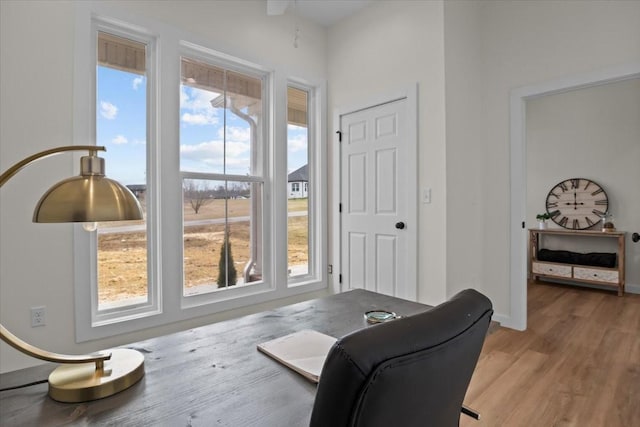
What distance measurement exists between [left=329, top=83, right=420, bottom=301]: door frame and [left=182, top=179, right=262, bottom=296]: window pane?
2.77ft

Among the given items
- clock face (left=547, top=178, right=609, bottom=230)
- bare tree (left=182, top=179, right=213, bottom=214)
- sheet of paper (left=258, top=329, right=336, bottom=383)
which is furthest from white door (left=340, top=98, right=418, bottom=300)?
clock face (left=547, top=178, right=609, bottom=230)

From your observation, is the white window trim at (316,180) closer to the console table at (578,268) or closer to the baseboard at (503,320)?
the baseboard at (503,320)

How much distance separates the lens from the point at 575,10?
2715 mm

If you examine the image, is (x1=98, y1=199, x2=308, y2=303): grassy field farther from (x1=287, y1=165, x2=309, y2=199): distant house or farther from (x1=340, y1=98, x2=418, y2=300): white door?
(x1=340, y1=98, x2=418, y2=300): white door

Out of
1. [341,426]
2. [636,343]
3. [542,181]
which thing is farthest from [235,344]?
[542,181]

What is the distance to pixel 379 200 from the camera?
10.5ft

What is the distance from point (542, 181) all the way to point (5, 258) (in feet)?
20.8

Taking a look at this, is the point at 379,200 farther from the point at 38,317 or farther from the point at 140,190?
the point at 38,317

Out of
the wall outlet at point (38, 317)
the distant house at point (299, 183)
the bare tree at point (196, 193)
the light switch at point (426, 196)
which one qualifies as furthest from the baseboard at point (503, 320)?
the wall outlet at point (38, 317)

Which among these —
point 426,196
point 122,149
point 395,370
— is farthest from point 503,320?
point 122,149

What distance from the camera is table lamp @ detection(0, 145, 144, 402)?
78 cm

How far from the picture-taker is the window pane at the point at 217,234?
275cm

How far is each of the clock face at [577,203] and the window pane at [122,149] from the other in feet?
Answer: 18.2

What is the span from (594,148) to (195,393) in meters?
5.93
